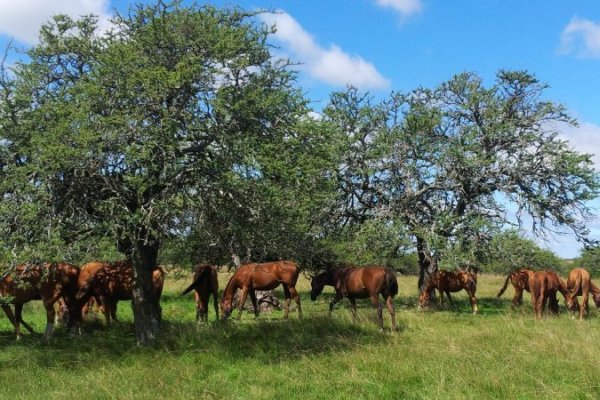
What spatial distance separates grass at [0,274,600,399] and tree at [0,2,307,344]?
7.67 feet

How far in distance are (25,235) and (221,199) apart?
3718 mm

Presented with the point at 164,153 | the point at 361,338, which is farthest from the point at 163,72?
the point at 361,338

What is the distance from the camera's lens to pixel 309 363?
9.55 metres

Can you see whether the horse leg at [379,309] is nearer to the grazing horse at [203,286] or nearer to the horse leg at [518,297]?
the grazing horse at [203,286]

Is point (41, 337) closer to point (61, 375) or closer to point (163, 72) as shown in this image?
point (61, 375)

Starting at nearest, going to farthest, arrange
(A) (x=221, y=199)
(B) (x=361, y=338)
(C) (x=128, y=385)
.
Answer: (C) (x=128, y=385) → (A) (x=221, y=199) → (B) (x=361, y=338)

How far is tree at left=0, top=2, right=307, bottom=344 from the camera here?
9.52m

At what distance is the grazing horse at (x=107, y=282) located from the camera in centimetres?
1403

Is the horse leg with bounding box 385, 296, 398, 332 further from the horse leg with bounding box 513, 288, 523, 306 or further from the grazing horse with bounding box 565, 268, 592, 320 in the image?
the horse leg with bounding box 513, 288, 523, 306

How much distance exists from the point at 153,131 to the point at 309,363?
5035 millimetres

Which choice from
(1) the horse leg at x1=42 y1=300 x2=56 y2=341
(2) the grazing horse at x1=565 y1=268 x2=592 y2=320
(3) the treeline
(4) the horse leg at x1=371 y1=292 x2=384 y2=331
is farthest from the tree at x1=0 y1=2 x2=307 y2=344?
(2) the grazing horse at x1=565 y1=268 x2=592 y2=320

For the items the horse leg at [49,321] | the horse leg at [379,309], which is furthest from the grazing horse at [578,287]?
the horse leg at [49,321]

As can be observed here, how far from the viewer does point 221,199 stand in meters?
11.1

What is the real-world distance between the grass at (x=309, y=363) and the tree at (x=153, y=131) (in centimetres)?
234
